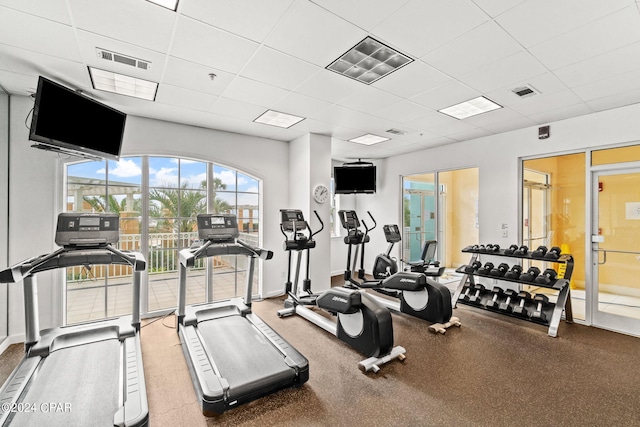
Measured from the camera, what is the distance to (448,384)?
8.77 feet

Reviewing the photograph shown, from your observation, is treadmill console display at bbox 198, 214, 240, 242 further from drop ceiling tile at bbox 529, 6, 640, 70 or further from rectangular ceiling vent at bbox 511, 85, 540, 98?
rectangular ceiling vent at bbox 511, 85, 540, 98

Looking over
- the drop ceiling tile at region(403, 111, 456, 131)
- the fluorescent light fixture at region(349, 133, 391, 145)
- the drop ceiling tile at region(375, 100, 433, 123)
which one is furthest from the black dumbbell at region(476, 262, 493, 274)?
the fluorescent light fixture at region(349, 133, 391, 145)

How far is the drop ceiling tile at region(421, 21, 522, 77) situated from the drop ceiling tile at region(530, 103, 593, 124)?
2080 millimetres

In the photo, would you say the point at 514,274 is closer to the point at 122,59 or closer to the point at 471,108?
the point at 471,108

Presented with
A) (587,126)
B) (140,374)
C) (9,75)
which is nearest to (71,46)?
(9,75)

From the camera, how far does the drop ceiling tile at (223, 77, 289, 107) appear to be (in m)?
3.33

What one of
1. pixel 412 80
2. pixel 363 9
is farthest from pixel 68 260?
pixel 412 80

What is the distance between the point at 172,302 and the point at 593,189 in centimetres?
670

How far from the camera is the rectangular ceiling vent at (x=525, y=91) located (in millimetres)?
3443

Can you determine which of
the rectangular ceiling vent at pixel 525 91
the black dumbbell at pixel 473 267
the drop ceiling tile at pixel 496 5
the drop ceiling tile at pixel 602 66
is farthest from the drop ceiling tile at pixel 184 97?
the black dumbbell at pixel 473 267

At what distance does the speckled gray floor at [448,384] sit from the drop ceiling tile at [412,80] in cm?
310

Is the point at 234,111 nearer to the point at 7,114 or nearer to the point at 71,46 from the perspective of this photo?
the point at 71,46

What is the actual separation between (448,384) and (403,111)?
3.45 meters

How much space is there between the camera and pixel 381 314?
3029 millimetres
